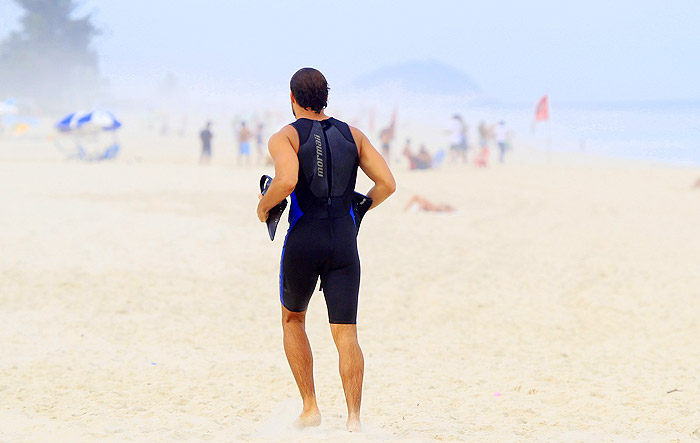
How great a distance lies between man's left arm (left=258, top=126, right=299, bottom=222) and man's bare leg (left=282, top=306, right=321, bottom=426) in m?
0.65

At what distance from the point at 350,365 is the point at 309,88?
1360 mm

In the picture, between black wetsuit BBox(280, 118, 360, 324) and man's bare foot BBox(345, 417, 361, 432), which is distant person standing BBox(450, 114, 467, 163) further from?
A: man's bare foot BBox(345, 417, 361, 432)

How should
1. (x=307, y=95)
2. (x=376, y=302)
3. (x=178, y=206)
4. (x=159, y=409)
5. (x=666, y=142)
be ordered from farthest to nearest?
(x=666, y=142) → (x=178, y=206) → (x=376, y=302) → (x=159, y=409) → (x=307, y=95)

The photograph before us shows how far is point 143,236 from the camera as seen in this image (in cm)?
1071

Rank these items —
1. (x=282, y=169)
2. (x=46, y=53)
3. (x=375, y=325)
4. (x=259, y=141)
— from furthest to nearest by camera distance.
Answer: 1. (x=46, y=53)
2. (x=259, y=141)
3. (x=375, y=325)
4. (x=282, y=169)

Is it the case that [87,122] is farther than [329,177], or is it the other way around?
[87,122]

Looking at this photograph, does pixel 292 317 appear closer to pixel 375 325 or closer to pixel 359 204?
pixel 359 204

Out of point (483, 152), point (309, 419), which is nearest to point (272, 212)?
point (309, 419)

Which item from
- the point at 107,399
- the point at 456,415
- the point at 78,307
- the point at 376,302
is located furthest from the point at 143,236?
the point at 456,415

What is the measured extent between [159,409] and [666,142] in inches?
1772

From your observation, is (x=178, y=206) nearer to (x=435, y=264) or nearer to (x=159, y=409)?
(x=435, y=264)

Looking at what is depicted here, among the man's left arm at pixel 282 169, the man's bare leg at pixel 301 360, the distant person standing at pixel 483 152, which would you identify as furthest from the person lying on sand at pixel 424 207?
the distant person standing at pixel 483 152

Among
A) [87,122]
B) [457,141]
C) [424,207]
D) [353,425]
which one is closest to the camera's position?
[353,425]

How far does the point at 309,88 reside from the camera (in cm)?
374
